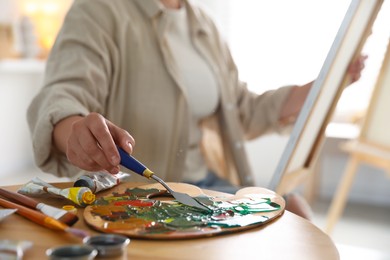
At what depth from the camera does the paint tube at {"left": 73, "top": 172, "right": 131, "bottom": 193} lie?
2.84 feet

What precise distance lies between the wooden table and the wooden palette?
0.01 meters

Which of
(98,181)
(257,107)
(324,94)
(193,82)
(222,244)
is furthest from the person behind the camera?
(257,107)

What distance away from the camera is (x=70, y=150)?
86 centimetres

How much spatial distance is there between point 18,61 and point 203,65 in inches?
68.6

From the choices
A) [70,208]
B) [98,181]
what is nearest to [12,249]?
[70,208]

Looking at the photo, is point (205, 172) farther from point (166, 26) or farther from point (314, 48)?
point (314, 48)

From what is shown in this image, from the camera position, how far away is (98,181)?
885mm

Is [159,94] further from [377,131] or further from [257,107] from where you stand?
[377,131]

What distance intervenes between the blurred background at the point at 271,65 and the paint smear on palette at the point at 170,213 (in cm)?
224

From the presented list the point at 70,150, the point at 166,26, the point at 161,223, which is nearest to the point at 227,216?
the point at 161,223

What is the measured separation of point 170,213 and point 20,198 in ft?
0.68

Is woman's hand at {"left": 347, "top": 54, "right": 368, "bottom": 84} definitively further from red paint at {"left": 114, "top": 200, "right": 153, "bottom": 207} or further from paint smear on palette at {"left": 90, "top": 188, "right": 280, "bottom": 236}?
red paint at {"left": 114, "top": 200, "right": 153, "bottom": 207}

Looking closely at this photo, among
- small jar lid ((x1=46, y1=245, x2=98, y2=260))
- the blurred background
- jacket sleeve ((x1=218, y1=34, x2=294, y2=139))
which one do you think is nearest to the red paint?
small jar lid ((x1=46, y1=245, x2=98, y2=260))

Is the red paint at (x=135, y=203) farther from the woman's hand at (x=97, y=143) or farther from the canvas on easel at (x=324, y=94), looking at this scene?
the canvas on easel at (x=324, y=94)
